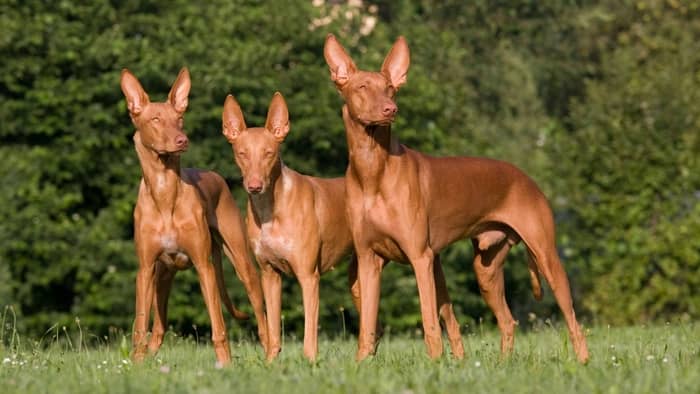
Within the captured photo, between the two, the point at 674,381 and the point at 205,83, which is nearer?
the point at 674,381

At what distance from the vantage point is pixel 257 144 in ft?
29.8

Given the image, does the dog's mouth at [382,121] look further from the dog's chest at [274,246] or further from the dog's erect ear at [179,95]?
the dog's erect ear at [179,95]

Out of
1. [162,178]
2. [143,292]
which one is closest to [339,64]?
[162,178]

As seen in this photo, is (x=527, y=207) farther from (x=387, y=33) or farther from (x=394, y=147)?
(x=387, y=33)

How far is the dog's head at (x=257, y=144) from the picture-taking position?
8.95 metres

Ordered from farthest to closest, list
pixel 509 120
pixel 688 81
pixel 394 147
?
pixel 509 120 < pixel 688 81 < pixel 394 147

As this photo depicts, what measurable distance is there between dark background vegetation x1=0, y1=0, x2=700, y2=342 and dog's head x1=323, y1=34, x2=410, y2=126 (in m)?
7.22

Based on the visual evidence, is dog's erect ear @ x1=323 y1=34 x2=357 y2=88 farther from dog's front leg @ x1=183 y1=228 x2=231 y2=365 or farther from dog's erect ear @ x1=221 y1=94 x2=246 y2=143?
dog's front leg @ x1=183 y1=228 x2=231 y2=365

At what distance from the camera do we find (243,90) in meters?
18.1

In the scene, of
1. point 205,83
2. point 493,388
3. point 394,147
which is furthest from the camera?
point 205,83

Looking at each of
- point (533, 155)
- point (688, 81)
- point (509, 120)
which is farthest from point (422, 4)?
point (688, 81)

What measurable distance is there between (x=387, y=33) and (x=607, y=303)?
550cm

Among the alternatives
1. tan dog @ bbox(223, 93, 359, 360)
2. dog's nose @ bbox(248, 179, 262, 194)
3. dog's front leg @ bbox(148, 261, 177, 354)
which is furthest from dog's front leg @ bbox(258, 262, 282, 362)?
dog's front leg @ bbox(148, 261, 177, 354)

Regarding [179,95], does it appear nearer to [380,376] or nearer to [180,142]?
[180,142]
